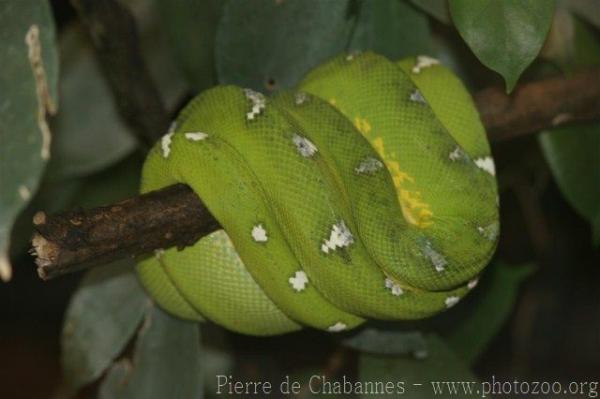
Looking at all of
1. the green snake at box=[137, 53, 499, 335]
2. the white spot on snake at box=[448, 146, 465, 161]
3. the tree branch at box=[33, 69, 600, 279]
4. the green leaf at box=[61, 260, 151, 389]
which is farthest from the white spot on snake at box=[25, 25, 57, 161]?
the green leaf at box=[61, 260, 151, 389]

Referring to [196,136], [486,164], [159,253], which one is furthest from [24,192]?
[486,164]

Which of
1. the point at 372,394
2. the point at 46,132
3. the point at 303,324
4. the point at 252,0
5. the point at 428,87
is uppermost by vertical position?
the point at 46,132

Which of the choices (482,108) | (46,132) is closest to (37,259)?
(46,132)

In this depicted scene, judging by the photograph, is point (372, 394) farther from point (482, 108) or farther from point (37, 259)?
point (37, 259)

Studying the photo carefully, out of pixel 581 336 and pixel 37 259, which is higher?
pixel 37 259

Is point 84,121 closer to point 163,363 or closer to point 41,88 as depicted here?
point 163,363

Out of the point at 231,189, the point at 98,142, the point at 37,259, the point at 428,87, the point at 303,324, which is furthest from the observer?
the point at 98,142
